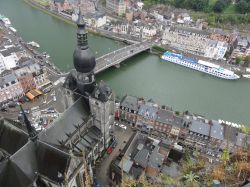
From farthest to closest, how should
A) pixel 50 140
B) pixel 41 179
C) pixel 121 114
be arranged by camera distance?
pixel 121 114, pixel 50 140, pixel 41 179

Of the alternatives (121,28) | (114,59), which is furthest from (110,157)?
(121,28)

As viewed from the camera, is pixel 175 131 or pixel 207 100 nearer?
pixel 175 131

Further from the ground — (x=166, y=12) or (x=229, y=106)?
(x=166, y=12)

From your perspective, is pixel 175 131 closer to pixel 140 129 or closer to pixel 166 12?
pixel 140 129

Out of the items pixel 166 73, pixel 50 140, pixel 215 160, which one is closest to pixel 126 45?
pixel 166 73

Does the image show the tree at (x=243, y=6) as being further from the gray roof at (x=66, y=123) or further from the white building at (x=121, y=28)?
the gray roof at (x=66, y=123)

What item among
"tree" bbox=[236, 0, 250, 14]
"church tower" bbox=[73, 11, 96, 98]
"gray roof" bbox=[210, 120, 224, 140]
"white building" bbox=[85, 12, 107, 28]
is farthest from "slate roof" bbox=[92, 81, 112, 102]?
"tree" bbox=[236, 0, 250, 14]

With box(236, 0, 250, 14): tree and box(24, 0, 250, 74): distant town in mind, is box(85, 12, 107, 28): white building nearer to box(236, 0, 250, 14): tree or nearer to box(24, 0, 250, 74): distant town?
box(24, 0, 250, 74): distant town
